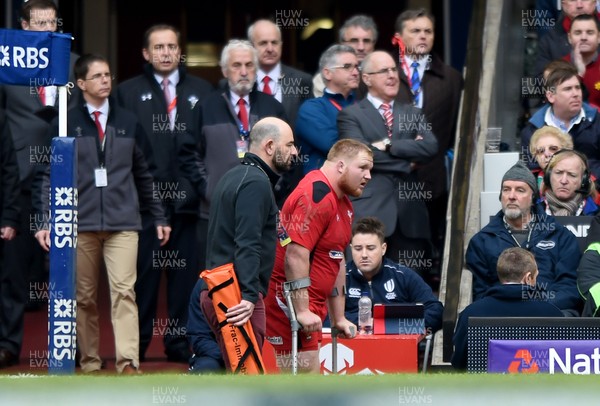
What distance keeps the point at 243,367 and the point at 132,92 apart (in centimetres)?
429

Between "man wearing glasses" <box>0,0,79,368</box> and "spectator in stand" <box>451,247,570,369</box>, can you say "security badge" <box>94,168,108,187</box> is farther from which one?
"spectator in stand" <box>451,247,570,369</box>

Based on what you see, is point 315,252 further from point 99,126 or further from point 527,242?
point 99,126

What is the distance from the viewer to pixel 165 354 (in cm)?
1316

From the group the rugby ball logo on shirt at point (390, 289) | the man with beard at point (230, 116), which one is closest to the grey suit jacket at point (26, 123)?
the man with beard at point (230, 116)

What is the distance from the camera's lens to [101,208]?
12.4 m

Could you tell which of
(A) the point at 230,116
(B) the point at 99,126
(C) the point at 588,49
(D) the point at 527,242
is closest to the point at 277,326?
(D) the point at 527,242

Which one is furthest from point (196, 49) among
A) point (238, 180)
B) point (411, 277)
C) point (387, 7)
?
point (238, 180)

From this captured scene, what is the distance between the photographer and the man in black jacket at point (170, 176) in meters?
12.9

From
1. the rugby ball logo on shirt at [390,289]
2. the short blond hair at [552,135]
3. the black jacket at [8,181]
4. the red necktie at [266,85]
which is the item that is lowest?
the rugby ball logo on shirt at [390,289]

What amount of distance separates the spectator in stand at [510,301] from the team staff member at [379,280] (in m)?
1.34

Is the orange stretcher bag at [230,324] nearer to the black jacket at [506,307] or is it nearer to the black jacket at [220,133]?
the black jacket at [506,307]

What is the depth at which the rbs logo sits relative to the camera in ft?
34.1

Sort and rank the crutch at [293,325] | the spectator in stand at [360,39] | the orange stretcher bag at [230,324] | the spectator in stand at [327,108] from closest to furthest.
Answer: the orange stretcher bag at [230,324], the crutch at [293,325], the spectator in stand at [327,108], the spectator in stand at [360,39]

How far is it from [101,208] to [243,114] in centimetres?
137
